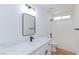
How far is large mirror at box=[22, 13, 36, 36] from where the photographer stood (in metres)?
1.55

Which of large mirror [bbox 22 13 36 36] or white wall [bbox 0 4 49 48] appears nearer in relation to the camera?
white wall [bbox 0 4 49 48]

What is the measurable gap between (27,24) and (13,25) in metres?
0.25

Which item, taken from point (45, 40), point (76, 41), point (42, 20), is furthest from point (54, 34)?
point (76, 41)

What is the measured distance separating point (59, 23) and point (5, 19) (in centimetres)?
78

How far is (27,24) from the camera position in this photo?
1.57 metres

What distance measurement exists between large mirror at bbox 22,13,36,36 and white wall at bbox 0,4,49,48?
0.17 feet

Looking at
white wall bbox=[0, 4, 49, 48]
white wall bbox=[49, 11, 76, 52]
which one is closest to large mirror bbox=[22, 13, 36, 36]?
white wall bbox=[0, 4, 49, 48]

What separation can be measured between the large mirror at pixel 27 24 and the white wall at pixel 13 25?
0.17 ft

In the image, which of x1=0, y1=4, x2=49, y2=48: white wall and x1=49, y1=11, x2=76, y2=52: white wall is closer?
x1=0, y1=4, x2=49, y2=48: white wall

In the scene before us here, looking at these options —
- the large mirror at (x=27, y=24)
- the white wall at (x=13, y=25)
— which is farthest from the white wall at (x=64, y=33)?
the large mirror at (x=27, y=24)

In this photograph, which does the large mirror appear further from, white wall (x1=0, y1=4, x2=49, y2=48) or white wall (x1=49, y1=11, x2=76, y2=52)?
white wall (x1=49, y1=11, x2=76, y2=52)
